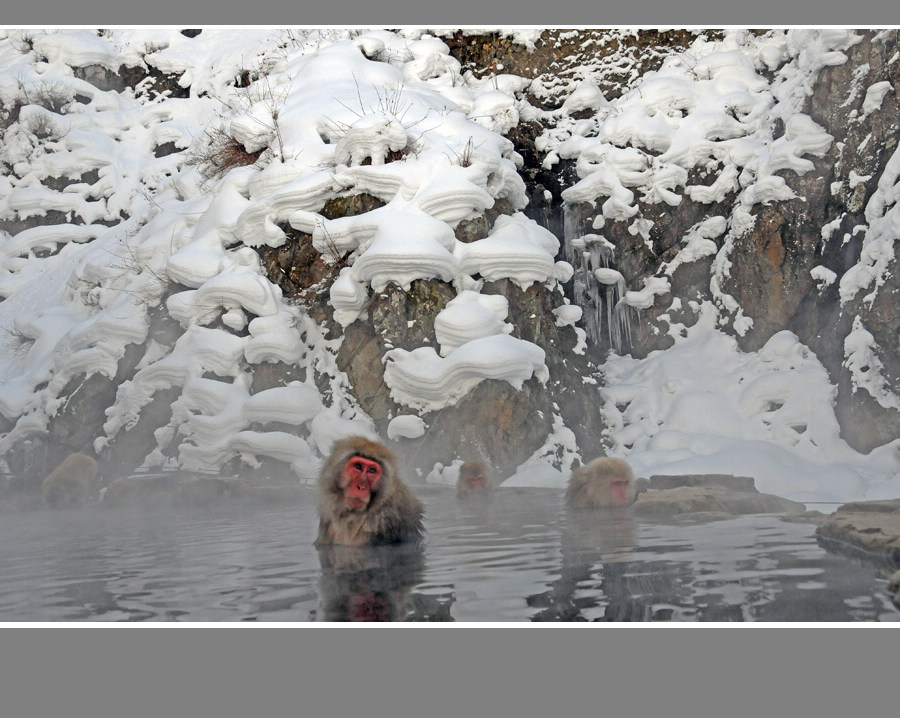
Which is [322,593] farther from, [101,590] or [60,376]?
[60,376]

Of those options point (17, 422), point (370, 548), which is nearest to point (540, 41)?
point (17, 422)

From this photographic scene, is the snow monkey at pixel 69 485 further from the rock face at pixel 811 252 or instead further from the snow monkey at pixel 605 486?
the rock face at pixel 811 252

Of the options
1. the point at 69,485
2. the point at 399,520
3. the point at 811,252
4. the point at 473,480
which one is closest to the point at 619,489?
the point at 473,480

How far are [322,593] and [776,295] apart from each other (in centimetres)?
714

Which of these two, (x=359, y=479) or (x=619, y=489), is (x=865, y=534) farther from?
(x=359, y=479)

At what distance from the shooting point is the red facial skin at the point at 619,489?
5332 millimetres

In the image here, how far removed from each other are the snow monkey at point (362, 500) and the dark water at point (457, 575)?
15cm

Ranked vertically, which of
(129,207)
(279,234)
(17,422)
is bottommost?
(17,422)

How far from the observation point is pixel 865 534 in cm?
351

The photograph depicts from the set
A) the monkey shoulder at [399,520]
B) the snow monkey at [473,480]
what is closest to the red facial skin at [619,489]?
the snow monkey at [473,480]

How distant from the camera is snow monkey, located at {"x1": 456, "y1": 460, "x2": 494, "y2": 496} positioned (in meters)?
6.06

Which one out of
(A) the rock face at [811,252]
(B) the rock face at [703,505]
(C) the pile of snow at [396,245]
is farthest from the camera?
(A) the rock face at [811,252]

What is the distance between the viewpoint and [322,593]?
3025 mm

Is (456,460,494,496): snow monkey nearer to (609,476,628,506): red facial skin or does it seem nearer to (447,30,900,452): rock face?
(609,476,628,506): red facial skin
